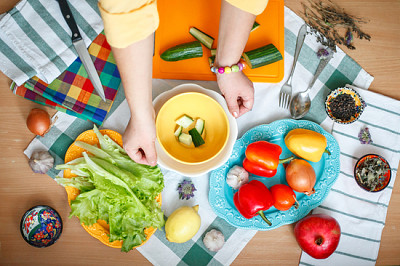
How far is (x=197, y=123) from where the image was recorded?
1144 mm

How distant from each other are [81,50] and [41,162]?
0.47 meters

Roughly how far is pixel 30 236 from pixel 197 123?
2.51 feet

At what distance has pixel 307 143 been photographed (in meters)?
1.12

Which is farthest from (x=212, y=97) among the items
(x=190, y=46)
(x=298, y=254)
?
(x=298, y=254)

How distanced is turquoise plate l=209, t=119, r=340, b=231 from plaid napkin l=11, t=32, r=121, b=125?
1.77 ft

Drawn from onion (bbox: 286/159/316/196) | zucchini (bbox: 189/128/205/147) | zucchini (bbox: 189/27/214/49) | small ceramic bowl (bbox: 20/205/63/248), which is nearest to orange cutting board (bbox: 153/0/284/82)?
zucchini (bbox: 189/27/214/49)

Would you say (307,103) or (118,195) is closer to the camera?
(118,195)

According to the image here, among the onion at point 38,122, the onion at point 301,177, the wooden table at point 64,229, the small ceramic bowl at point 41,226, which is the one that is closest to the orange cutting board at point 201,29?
the wooden table at point 64,229

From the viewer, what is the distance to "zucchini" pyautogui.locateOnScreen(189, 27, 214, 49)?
1196mm

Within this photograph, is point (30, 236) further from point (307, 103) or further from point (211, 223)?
point (307, 103)

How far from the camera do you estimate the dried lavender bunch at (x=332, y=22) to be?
4.14ft

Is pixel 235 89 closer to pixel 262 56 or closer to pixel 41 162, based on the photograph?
pixel 262 56

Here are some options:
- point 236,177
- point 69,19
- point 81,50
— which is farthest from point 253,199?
point 69,19

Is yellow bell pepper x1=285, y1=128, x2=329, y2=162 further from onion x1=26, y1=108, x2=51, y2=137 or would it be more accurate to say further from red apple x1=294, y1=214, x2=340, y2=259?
onion x1=26, y1=108, x2=51, y2=137
